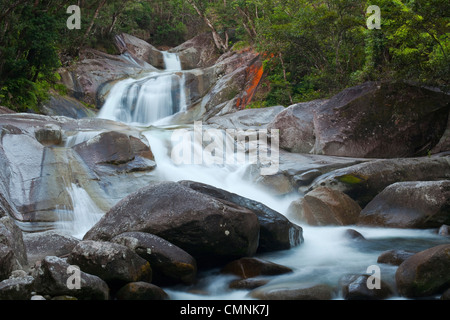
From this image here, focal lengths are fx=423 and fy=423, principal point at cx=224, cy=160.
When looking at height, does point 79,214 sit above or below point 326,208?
below

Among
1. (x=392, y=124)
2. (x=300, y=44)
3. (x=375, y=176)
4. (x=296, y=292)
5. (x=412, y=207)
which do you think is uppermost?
(x=300, y=44)

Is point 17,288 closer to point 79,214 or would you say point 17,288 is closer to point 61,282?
point 61,282

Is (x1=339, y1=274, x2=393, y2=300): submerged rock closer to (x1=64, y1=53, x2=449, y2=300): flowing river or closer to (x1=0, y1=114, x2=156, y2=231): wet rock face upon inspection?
(x1=64, y1=53, x2=449, y2=300): flowing river

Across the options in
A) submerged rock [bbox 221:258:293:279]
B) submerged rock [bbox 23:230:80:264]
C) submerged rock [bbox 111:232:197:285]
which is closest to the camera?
submerged rock [bbox 111:232:197:285]

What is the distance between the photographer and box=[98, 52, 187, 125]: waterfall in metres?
18.8

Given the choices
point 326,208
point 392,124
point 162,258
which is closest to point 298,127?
point 392,124

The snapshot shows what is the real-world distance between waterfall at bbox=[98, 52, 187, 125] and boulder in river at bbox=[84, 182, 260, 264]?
480 inches

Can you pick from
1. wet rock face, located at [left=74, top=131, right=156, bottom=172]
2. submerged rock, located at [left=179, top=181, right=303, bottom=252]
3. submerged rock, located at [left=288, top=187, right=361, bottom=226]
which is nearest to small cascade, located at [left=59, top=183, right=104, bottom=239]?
wet rock face, located at [left=74, top=131, right=156, bottom=172]

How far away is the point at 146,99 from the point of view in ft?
64.3

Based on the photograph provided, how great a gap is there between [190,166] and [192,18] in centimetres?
2431

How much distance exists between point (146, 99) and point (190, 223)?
14385 millimetres

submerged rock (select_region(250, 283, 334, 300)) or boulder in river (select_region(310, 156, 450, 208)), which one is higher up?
boulder in river (select_region(310, 156, 450, 208))

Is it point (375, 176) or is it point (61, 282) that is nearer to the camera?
point (61, 282)

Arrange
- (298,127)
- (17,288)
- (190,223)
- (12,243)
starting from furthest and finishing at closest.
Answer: (298,127) < (190,223) < (12,243) < (17,288)
